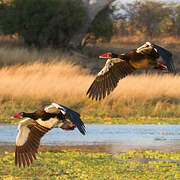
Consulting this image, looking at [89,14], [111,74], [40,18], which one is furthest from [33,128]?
[89,14]

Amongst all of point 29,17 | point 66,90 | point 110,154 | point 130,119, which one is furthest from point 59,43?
point 110,154

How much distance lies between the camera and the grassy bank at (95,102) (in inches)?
701

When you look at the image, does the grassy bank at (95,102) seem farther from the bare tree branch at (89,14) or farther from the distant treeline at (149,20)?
the distant treeline at (149,20)

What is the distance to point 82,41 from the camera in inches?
1499

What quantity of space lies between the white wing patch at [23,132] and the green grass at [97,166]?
53 centimetres

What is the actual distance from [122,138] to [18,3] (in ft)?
68.8

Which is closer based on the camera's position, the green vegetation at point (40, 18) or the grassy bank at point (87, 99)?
the grassy bank at point (87, 99)

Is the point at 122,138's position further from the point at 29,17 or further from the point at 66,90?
the point at 29,17

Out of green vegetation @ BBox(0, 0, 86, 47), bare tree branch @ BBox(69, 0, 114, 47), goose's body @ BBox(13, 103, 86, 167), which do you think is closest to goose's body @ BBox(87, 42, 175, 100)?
goose's body @ BBox(13, 103, 86, 167)

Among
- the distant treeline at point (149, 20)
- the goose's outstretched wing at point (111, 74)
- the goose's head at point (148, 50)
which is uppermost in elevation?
the goose's head at point (148, 50)

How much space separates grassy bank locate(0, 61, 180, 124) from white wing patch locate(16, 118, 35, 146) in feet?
25.8

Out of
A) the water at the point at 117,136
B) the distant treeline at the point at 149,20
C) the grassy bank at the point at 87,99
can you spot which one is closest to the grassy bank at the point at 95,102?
the grassy bank at the point at 87,99

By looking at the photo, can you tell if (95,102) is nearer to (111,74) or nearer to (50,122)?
(111,74)

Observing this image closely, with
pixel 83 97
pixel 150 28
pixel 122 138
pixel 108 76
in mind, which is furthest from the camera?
pixel 150 28
